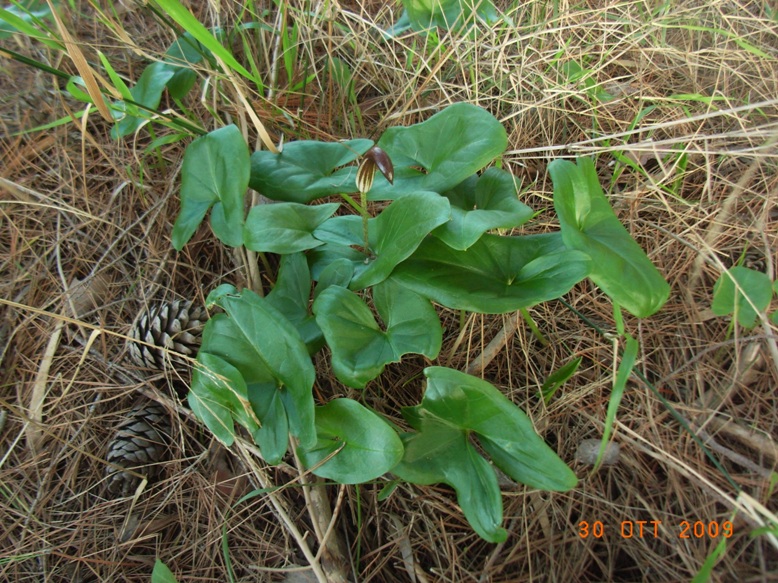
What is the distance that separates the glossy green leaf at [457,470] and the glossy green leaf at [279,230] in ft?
1.20

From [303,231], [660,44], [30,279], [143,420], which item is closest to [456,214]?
[303,231]

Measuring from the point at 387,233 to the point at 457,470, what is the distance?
1.30 feet

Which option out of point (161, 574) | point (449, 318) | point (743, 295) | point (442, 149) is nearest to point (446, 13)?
point (442, 149)

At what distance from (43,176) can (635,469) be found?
1470 mm

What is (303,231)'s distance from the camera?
0.99 metres

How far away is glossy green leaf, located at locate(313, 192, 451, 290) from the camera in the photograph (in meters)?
0.83

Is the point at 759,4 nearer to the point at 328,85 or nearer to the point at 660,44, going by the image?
the point at 660,44

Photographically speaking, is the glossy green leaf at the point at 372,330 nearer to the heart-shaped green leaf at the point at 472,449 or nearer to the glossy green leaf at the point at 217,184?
the heart-shaped green leaf at the point at 472,449

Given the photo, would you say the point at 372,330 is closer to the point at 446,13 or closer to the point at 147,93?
the point at 147,93

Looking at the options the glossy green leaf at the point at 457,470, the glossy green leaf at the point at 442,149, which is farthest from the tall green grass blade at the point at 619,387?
the glossy green leaf at the point at 442,149

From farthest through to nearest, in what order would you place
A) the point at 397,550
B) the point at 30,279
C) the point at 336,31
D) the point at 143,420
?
the point at 336,31 → the point at 30,279 → the point at 143,420 → the point at 397,550

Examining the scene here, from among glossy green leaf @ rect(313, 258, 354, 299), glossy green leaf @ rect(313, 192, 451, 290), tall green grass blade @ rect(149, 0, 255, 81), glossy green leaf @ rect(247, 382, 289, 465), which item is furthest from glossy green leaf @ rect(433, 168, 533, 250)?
tall green grass blade @ rect(149, 0, 255, 81)

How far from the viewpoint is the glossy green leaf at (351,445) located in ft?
2.68
